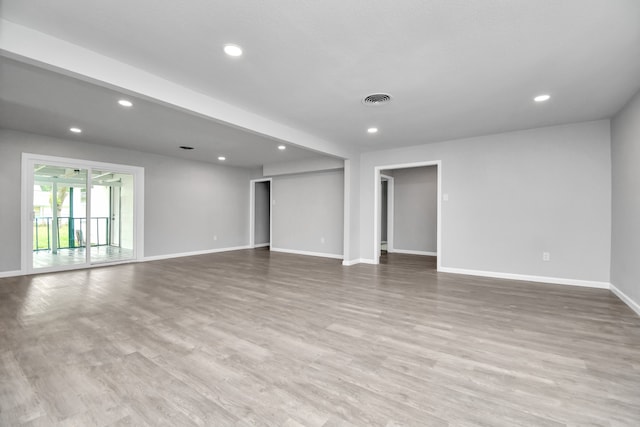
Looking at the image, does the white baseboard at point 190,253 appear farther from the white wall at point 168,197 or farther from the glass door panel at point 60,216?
the glass door panel at point 60,216

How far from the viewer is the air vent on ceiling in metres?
3.32

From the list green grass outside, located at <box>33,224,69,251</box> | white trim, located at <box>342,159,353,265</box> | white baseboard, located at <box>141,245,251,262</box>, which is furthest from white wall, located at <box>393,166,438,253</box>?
green grass outside, located at <box>33,224,69,251</box>

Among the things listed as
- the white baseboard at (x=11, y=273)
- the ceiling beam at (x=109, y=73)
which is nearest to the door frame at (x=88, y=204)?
the white baseboard at (x=11, y=273)

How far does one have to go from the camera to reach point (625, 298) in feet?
11.6

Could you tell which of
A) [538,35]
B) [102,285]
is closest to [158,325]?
A: [102,285]

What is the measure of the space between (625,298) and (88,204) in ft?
28.8

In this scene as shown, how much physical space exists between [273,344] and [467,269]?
4137mm

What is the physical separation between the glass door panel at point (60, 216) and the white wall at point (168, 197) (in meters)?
1.16

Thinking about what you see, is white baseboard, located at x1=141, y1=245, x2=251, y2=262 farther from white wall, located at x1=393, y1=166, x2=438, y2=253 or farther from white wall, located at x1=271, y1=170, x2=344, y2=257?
white wall, located at x1=393, y1=166, x2=438, y2=253

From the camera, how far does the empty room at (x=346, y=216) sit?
1.83 m

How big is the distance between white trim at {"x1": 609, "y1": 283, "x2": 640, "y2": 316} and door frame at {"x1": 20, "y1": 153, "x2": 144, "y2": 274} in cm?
823

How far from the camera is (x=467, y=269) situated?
5.20m

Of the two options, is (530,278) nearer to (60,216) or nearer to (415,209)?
(415,209)

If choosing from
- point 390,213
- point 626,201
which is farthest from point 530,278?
point 390,213
